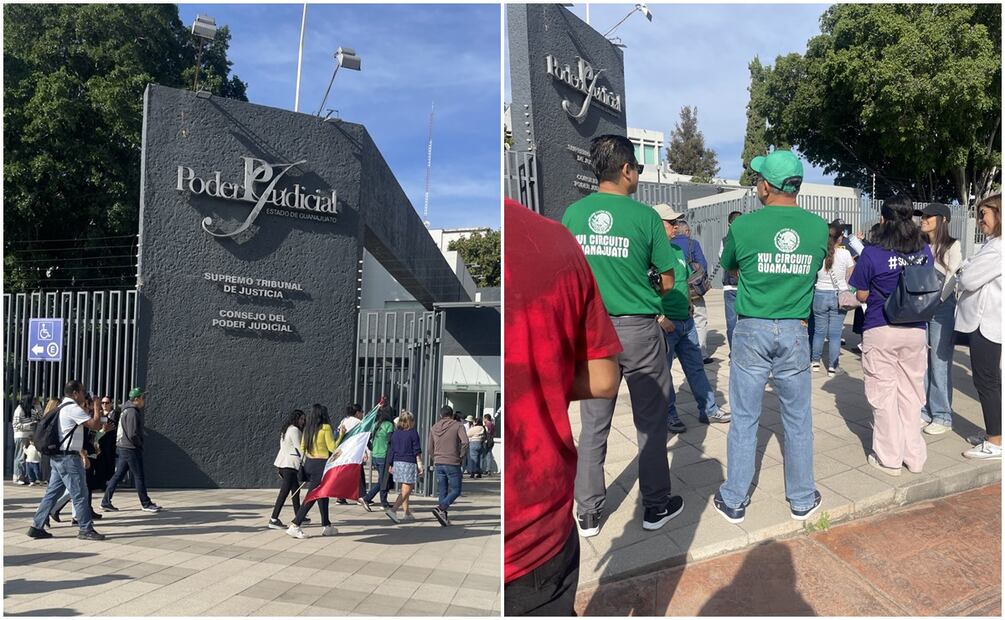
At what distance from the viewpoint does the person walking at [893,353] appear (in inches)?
154

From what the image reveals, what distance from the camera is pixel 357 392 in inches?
383

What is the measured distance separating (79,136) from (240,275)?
2.90 metres

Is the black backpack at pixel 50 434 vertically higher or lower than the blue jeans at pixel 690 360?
lower

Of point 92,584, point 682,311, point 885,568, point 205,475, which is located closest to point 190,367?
point 205,475

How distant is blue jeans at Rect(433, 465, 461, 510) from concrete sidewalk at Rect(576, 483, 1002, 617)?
86.9 inches

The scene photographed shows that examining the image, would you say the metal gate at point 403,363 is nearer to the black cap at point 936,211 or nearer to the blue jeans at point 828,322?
the blue jeans at point 828,322

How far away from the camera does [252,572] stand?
2.61 m

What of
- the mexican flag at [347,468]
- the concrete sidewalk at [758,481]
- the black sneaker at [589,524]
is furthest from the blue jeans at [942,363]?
the mexican flag at [347,468]

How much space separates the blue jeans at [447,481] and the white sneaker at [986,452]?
307cm

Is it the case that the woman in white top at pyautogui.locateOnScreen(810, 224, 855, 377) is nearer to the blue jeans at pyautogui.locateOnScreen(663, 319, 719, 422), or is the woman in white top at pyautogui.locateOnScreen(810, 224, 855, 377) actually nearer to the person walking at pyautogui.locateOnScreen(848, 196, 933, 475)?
the blue jeans at pyautogui.locateOnScreen(663, 319, 719, 422)

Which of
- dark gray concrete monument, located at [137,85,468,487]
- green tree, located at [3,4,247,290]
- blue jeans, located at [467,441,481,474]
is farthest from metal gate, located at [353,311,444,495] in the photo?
blue jeans, located at [467,441,481,474]

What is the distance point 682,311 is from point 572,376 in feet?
10.3

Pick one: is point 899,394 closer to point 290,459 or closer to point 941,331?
point 941,331

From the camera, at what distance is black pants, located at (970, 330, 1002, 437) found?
4.19 meters
